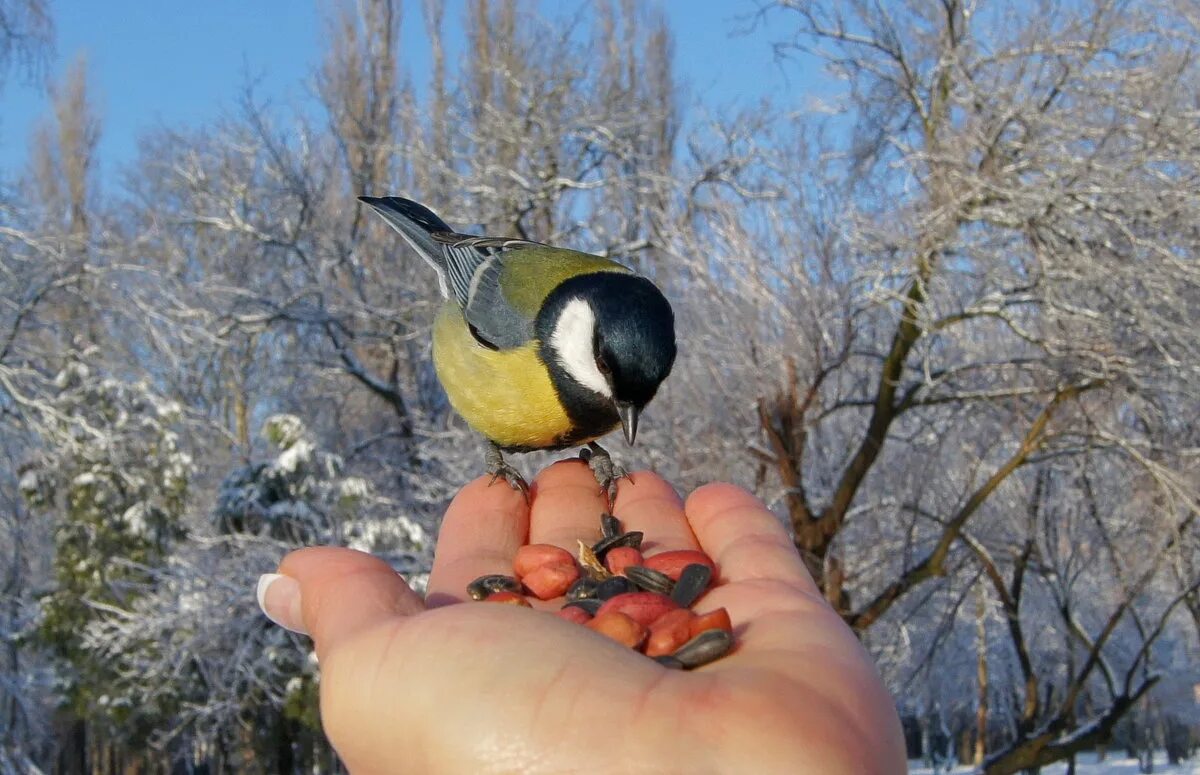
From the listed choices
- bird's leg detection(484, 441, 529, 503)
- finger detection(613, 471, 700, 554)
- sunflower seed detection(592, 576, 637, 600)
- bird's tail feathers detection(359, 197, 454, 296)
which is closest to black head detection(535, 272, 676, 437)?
finger detection(613, 471, 700, 554)

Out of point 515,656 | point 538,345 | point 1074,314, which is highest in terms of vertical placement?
→ point 1074,314

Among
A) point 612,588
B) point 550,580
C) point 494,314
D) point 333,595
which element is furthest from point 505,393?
point 333,595

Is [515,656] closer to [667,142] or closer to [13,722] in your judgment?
[13,722]

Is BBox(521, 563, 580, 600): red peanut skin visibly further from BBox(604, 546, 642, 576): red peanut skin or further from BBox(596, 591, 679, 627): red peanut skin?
BBox(596, 591, 679, 627): red peanut skin

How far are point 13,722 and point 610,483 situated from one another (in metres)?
9.18

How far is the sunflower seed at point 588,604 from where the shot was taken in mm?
2077

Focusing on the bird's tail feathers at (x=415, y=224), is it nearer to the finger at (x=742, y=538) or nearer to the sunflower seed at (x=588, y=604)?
the finger at (x=742, y=538)

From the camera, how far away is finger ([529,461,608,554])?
274 cm

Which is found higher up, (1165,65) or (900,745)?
(1165,65)

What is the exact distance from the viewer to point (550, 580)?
2287 millimetres

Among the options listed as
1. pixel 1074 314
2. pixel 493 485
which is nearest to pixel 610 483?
pixel 493 485

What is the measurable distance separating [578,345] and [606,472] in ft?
1.49

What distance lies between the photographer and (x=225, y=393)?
15.5m

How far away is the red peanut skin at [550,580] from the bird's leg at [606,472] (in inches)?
22.4
